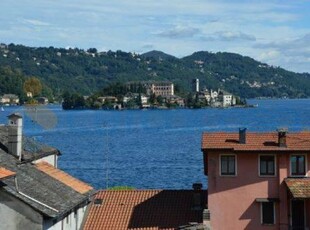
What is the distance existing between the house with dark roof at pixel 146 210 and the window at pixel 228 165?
2034 mm

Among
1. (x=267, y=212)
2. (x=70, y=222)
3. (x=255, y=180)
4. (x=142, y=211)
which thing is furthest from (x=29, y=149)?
(x=267, y=212)

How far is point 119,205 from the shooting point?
3762 centimetres

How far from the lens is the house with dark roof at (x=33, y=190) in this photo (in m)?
27.0

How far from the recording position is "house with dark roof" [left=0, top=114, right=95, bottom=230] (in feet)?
88.7

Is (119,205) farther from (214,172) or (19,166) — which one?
(19,166)

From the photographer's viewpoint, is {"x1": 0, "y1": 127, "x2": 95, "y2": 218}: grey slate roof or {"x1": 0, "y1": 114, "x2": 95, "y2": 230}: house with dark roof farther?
{"x1": 0, "y1": 127, "x2": 95, "y2": 218}: grey slate roof

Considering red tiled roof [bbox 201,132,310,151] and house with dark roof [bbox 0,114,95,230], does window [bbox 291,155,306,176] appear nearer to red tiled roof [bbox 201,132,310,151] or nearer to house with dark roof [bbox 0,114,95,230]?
red tiled roof [bbox 201,132,310,151]

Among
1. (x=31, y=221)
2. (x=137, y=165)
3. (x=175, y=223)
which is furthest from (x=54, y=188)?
(x=137, y=165)

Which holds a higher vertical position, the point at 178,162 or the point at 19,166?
the point at 19,166

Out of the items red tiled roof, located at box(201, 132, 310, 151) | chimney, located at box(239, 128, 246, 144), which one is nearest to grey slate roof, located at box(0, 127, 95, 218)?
red tiled roof, located at box(201, 132, 310, 151)

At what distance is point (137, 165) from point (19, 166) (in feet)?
222

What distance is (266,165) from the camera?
36.0m

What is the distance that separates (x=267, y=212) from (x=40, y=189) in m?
11.9

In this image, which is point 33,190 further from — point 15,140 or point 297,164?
point 297,164
